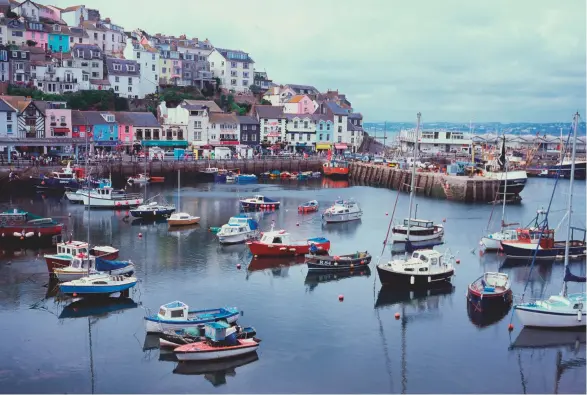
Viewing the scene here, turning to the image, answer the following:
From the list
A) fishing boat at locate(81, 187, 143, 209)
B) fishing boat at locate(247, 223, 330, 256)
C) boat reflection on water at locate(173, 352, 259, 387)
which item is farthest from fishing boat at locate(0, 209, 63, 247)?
boat reflection on water at locate(173, 352, 259, 387)

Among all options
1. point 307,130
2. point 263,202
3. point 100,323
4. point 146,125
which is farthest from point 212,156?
point 100,323

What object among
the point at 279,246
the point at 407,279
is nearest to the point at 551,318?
the point at 407,279

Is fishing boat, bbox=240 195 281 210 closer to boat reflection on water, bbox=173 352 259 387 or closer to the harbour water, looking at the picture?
the harbour water

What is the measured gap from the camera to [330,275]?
34.6m

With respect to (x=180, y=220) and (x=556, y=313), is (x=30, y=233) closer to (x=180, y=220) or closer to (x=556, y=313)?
(x=180, y=220)

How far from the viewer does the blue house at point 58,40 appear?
101 m

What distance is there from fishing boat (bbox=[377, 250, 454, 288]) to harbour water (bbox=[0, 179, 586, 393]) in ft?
2.63

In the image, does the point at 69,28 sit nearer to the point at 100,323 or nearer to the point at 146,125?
the point at 146,125

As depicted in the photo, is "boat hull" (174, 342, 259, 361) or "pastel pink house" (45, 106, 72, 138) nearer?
"boat hull" (174, 342, 259, 361)

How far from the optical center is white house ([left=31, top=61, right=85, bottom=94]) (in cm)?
9081

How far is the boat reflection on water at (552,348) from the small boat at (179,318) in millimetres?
10989

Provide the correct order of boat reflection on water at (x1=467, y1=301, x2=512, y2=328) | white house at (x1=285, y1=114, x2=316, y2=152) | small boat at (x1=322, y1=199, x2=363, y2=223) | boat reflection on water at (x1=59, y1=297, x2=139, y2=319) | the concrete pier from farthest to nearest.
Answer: white house at (x1=285, y1=114, x2=316, y2=152) < the concrete pier < small boat at (x1=322, y1=199, x2=363, y2=223) < boat reflection on water at (x1=59, y1=297, x2=139, y2=319) < boat reflection on water at (x1=467, y1=301, x2=512, y2=328)

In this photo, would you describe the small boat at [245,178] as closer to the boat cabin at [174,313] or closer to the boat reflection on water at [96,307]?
the boat reflection on water at [96,307]

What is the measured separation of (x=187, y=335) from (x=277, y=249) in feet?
47.3
